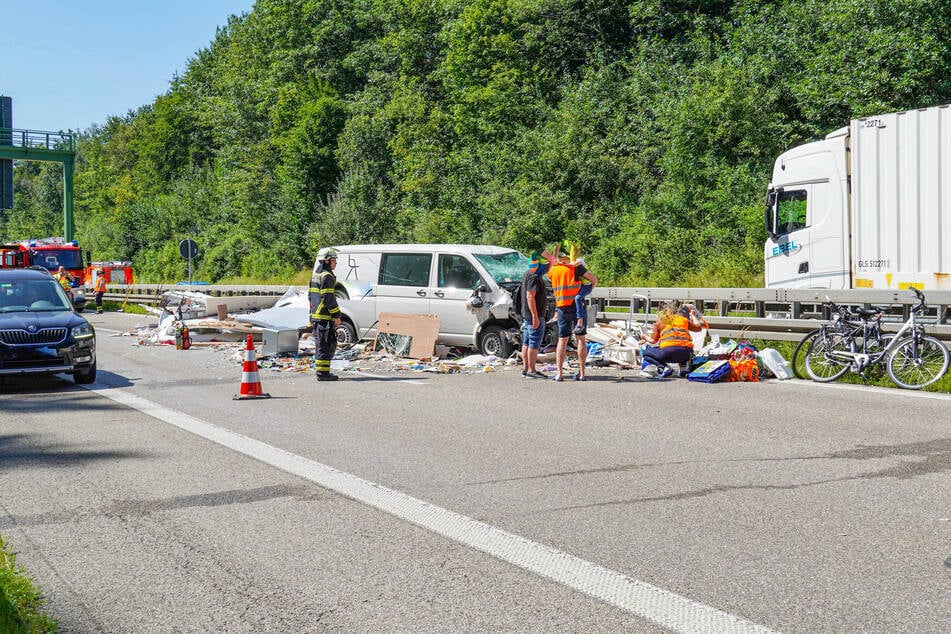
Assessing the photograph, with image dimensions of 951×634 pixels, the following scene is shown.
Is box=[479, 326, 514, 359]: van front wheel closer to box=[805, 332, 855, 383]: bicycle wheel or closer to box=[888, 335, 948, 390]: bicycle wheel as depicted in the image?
box=[805, 332, 855, 383]: bicycle wheel

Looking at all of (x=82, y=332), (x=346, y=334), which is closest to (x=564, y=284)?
(x=346, y=334)

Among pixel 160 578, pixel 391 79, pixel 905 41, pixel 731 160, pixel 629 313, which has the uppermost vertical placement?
pixel 391 79

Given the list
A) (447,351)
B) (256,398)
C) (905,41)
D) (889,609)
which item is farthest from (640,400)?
(905,41)

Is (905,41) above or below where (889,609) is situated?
above

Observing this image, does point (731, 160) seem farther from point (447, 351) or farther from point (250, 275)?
point (250, 275)

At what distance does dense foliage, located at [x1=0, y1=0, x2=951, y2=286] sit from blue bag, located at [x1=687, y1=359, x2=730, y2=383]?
10676 mm

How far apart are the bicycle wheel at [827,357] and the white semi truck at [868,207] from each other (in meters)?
2.80

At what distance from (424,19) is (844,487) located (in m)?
41.2

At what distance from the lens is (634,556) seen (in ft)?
15.9

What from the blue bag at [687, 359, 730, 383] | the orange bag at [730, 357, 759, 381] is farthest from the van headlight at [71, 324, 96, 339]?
the orange bag at [730, 357, 759, 381]

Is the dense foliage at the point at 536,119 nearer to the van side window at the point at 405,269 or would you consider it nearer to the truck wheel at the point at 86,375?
the van side window at the point at 405,269

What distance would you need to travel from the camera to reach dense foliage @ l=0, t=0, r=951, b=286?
1032 inches

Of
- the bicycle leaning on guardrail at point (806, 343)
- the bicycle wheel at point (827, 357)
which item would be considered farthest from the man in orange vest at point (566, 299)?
the bicycle wheel at point (827, 357)

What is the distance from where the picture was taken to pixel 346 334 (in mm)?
17438
